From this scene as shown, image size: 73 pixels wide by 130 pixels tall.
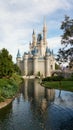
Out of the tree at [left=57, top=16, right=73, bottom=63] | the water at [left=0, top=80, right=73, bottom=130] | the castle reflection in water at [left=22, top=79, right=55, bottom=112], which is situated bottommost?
the castle reflection in water at [left=22, top=79, right=55, bottom=112]

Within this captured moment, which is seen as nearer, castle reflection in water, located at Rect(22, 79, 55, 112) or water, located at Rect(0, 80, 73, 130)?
water, located at Rect(0, 80, 73, 130)

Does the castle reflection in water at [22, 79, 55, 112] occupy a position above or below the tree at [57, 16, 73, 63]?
below

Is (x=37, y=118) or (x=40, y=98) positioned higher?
(x=37, y=118)

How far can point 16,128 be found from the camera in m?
25.6

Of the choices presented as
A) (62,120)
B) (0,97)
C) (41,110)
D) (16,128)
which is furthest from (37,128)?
(0,97)

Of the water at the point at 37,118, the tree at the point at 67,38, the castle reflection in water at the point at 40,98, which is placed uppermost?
the tree at the point at 67,38

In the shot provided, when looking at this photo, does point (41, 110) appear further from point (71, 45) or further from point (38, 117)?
point (71, 45)

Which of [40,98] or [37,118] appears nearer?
[37,118]

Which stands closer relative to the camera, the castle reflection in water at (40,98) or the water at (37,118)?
the water at (37,118)

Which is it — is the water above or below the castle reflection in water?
above

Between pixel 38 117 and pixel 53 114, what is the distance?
9.22 ft

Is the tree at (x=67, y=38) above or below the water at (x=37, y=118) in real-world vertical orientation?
above

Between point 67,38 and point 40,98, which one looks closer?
point 67,38

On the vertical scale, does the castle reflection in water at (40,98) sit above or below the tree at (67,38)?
below
